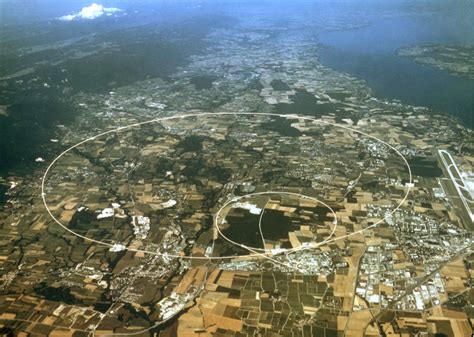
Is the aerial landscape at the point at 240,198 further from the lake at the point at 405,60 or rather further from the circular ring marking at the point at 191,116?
the lake at the point at 405,60

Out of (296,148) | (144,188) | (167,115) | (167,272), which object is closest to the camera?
(167,272)

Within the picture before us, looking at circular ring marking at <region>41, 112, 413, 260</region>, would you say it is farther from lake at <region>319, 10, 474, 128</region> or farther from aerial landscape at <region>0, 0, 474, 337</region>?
lake at <region>319, 10, 474, 128</region>

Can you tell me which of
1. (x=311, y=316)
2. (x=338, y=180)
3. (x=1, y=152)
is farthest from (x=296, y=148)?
(x=1, y=152)

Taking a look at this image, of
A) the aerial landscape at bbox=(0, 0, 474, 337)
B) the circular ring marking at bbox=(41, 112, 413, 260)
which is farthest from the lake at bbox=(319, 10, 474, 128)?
the circular ring marking at bbox=(41, 112, 413, 260)

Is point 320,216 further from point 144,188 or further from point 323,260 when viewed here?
point 144,188

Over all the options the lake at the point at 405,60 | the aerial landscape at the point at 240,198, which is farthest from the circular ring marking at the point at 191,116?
the lake at the point at 405,60

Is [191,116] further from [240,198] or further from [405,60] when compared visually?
[405,60]

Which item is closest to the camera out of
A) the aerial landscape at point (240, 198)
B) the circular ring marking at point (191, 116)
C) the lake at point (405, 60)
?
the aerial landscape at point (240, 198)

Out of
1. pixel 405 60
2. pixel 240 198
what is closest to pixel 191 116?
pixel 240 198
